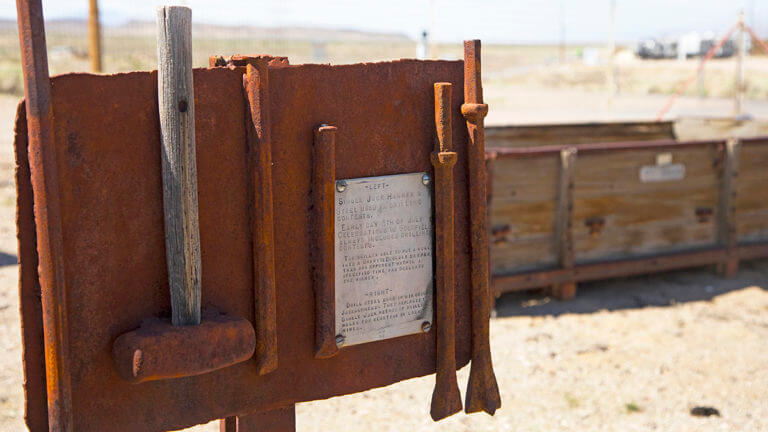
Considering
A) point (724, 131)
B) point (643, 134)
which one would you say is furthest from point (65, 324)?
point (724, 131)

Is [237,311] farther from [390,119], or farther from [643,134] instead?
[643,134]

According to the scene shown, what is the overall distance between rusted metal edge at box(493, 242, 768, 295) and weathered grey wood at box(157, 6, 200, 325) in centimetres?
411

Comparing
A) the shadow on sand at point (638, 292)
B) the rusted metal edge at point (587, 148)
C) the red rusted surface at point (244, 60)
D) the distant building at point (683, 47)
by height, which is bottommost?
the shadow on sand at point (638, 292)

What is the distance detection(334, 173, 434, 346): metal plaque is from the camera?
2271mm

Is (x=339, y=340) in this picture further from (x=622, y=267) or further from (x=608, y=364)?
(x=622, y=267)

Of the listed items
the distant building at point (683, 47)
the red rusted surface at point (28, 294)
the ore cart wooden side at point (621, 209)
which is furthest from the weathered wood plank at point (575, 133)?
the distant building at point (683, 47)

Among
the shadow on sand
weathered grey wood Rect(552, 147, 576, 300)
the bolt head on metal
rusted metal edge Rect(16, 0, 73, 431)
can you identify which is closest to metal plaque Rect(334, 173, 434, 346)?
the bolt head on metal

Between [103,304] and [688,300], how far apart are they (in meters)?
5.35

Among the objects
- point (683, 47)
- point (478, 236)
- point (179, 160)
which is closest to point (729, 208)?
point (478, 236)

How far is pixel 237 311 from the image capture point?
214cm

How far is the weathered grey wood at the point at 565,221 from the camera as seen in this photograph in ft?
19.6

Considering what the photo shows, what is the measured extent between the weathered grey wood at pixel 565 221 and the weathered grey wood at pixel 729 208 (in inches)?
60.7

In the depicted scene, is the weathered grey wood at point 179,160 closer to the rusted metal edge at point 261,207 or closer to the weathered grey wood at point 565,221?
the rusted metal edge at point 261,207

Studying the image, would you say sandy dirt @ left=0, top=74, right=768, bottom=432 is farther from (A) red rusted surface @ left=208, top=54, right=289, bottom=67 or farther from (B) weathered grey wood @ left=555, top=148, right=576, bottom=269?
(A) red rusted surface @ left=208, top=54, right=289, bottom=67
